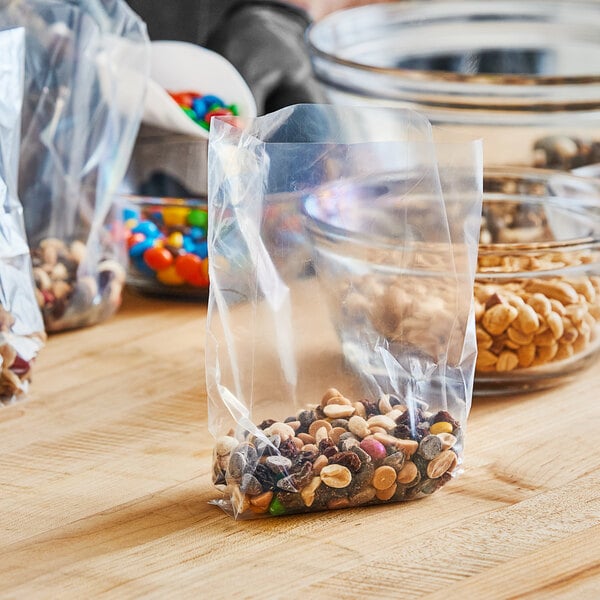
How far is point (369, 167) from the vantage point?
76cm

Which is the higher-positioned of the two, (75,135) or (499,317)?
(75,135)

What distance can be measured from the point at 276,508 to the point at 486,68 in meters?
0.84

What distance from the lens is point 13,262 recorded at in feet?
2.90

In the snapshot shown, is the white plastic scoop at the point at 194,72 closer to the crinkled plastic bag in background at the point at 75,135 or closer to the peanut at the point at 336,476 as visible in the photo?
the crinkled plastic bag in background at the point at 75,135

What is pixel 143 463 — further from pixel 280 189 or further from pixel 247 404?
pixel 280 189

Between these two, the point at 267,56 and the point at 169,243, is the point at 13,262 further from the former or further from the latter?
the point at 267,56

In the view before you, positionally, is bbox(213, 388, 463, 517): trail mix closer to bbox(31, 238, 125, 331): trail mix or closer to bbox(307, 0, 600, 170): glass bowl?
bbox(31, 238, 125, 331): trail mix

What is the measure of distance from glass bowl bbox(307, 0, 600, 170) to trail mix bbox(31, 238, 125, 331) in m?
0.31

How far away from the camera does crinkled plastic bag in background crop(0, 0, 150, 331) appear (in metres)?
0.98

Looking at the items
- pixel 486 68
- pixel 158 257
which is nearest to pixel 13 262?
pixel 158 257

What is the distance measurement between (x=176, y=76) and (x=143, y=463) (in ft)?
1.54

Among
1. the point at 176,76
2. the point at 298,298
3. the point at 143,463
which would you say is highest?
the point at 176,76

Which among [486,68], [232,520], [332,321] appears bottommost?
[232,520]

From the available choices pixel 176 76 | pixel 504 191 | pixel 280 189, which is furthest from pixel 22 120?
pixel 504 191
